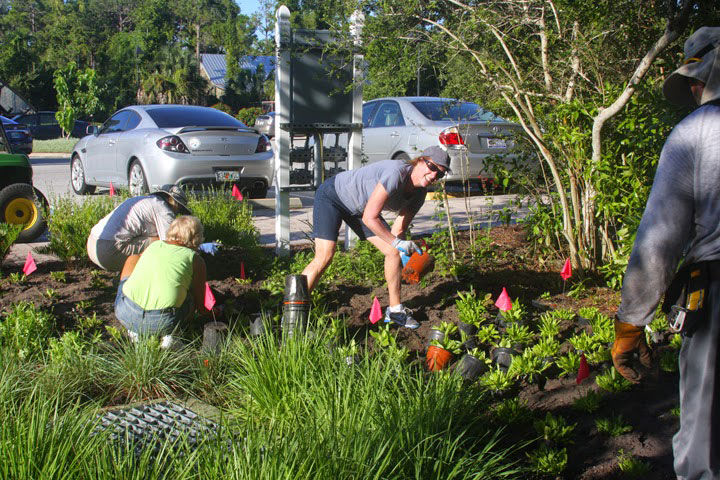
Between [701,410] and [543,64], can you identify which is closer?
[701,410]

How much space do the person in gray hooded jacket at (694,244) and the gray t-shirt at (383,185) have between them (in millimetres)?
2812

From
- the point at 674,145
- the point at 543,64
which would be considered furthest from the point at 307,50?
the point at 674,145

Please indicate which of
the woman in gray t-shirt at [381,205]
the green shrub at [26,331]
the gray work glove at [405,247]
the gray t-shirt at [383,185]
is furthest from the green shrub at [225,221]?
the green shrub at [26,331]

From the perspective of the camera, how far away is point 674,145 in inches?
87.2

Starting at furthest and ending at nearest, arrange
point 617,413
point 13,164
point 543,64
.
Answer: point 13,164
point 543,64
point 617,413

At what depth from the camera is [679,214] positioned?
2.20m

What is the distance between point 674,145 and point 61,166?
21248 millimetres

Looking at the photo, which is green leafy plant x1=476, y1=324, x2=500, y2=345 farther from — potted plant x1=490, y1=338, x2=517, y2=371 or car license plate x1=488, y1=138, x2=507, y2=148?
car license plate x1=488, y1=138, x2=507, y2=148

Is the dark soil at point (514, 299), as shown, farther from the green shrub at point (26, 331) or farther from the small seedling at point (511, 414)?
the green shrub at point (26, 331)

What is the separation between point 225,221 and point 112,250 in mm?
1482

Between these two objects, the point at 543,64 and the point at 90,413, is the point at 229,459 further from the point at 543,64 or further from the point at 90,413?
the point at 543,64

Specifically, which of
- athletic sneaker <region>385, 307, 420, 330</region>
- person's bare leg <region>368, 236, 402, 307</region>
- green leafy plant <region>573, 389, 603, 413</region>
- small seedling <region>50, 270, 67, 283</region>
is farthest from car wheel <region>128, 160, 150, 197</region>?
green leafy plant <region>573, 389, 603, 413</region>

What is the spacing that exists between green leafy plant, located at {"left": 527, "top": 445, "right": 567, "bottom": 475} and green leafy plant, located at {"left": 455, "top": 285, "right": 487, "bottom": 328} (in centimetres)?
183

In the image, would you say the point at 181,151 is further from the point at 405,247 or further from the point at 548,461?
the point at 548,461
